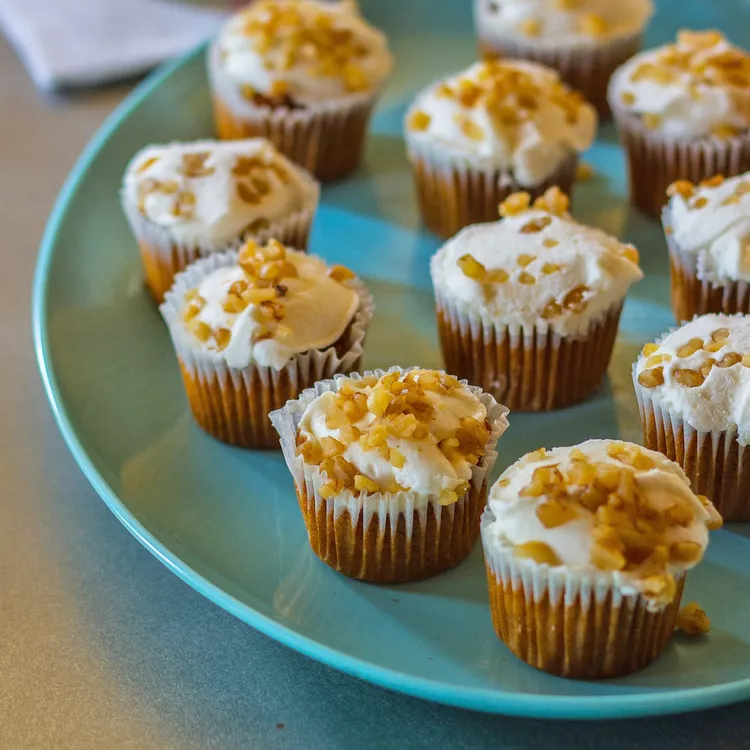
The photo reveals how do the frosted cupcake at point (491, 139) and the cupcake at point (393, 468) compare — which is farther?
the frosted cupcake at point (491, 139)

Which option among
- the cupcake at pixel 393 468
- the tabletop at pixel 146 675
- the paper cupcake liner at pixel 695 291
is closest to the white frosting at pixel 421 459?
the cupcake at pixel 393 468

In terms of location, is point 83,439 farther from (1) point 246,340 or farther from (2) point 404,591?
(2) point 404,591

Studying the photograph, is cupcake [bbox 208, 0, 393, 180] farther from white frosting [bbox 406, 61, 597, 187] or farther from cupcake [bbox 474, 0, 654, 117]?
cupcake [bbox 474, 0, 654, 117]

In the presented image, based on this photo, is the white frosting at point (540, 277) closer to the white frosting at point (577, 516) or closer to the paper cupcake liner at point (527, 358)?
the paper cupcake liner at point (527, 358)

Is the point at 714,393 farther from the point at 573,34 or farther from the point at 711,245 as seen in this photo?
the point at 573,34

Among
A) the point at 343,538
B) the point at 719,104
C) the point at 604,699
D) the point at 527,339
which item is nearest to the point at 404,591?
the point at 343,538

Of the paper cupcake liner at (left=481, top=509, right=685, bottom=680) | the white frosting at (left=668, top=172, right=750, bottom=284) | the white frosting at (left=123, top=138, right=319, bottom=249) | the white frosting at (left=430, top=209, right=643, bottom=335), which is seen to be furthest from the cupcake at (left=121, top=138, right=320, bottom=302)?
the paper cupcake liner at (left=481, top=509, right=685, bottom=680)
